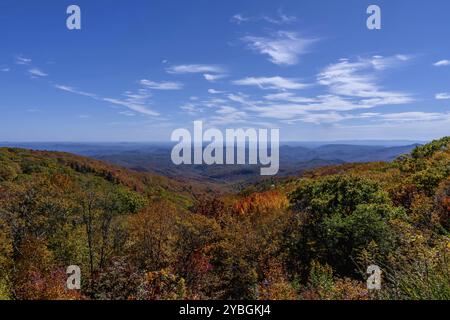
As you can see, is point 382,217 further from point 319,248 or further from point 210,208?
point 210,208

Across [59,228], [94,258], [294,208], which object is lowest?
[94,258]

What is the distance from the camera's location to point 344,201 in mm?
15375

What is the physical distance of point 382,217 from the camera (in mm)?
13570

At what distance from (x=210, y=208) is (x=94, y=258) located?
60.6ft

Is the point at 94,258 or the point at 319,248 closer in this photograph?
the point at 319,248

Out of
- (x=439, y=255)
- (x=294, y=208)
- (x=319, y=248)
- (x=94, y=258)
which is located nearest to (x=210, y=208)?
(x=94, y=258)
